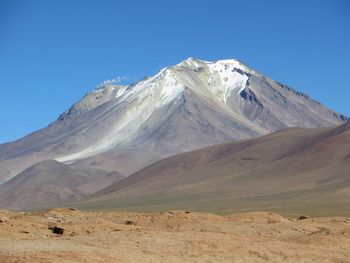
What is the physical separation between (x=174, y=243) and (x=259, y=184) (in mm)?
122042

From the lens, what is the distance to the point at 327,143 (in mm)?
179750

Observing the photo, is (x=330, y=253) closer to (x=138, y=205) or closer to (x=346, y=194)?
(x=346, y=194)

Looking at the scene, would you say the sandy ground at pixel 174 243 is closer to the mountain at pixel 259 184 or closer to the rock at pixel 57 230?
the rock at pixel 57 230

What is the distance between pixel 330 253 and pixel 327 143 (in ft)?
503

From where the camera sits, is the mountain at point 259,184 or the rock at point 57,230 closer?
the rock at point 57,230

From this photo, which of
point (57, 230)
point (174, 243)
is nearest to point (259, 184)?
point (57, 230)

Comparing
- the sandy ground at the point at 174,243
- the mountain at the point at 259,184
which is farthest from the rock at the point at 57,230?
the mountain at the point at 259,184

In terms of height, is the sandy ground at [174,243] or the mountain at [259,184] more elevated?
the mountain at [259,184]

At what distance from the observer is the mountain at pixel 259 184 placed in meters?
115

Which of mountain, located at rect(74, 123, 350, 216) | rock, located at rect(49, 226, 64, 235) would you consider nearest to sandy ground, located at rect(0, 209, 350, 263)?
rock, located at rect(49, 226, 64, 235)

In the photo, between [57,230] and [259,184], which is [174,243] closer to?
[57,230]

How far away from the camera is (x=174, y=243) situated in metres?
28.9

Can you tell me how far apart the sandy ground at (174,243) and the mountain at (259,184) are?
57.6 m

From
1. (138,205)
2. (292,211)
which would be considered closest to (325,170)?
(138,205)
